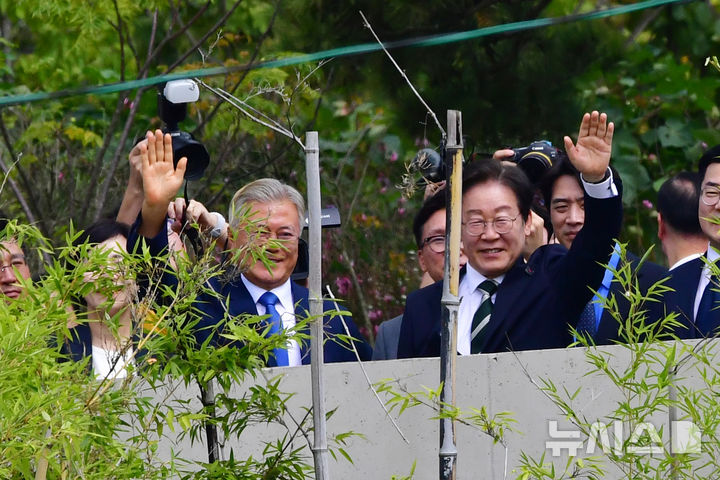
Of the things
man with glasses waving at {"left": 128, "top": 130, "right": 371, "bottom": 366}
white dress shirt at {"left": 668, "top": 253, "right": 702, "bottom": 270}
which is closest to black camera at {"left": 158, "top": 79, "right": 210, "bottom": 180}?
man with glasses waving at {"left": 128, "top": 130, "right": 371, "bottom": 366}

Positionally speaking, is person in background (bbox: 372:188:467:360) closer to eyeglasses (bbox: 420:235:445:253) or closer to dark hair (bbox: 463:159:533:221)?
eyeglasses (bbox: 420:235:445:253)

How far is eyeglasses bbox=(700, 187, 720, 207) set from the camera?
3.79m

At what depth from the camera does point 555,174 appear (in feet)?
14.0

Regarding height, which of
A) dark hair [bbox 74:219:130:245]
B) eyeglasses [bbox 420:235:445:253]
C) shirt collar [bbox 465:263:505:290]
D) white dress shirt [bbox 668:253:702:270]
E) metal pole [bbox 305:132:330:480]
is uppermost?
eyeglasses [bbox 420:235:445:253]

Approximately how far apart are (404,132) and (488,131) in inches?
26.5

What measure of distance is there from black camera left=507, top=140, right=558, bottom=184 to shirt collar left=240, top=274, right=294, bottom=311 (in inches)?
35.1

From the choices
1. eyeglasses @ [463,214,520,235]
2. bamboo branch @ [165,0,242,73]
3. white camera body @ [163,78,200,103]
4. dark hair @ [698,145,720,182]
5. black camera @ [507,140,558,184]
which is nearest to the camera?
white camera body @ [163,78,200,103]

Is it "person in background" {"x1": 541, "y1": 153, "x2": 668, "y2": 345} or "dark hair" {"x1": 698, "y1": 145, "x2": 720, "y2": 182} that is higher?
"dark hair" {"x1": 698, "y1": 145, "x2": 720, "y2": 182}

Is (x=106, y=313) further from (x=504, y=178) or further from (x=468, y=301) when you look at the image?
(x=504, y=178)

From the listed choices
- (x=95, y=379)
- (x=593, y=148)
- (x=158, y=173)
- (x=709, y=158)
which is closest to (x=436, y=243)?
(x=709, y=158)

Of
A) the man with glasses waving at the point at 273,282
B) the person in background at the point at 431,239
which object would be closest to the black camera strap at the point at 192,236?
the man with glasses waving at the point at 273,282

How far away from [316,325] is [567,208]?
169cm

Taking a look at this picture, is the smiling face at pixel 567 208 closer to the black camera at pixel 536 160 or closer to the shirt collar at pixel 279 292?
the black camera at pixel 536 160

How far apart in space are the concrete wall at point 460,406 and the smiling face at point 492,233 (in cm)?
58
